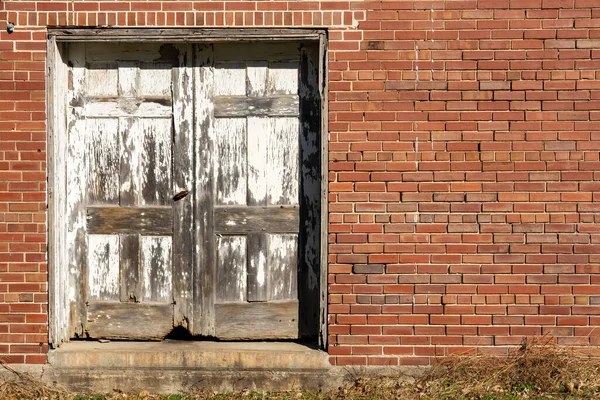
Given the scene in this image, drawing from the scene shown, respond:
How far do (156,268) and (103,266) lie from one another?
0.43 metres

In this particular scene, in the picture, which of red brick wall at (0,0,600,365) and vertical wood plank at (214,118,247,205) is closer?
red brick wall at (0,0,600,365)

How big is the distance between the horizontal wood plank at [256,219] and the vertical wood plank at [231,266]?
3.6 inches

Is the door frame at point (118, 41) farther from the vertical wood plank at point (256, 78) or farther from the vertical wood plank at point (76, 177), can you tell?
the vertical wood plank at point (256, 78)

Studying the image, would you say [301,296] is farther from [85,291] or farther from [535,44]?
Answer: [535,44]

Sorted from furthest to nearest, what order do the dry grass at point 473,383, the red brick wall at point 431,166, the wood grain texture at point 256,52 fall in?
the wood grain texture at point 256,52
the red brick wall at point 431,166
the dry grass at point 473,383

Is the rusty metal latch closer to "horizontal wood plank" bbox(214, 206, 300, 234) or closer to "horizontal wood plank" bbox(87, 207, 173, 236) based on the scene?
"horizontal wood plank" bbox(87, 207, 173, 236)

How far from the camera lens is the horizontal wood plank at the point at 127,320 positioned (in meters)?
5.38

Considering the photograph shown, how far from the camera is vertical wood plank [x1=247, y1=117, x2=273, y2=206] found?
210 inches

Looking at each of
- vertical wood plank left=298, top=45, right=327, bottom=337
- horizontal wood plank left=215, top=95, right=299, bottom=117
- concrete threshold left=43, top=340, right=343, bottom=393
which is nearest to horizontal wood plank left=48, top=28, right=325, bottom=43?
vertical wood plank left=298, top=45, right=327, bottom=337

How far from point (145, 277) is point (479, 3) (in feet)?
11.0

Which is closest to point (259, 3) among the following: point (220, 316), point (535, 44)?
point (535, 44)

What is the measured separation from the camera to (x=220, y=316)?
538cm

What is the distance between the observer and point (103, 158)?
5.35m

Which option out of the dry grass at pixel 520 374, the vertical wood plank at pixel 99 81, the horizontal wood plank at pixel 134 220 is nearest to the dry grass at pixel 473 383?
the dry grass at pixel 520 374
